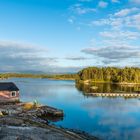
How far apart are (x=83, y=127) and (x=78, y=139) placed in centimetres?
1487

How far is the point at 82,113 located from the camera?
6688cm

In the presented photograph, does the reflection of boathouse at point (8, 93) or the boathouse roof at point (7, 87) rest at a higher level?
the boathouse roof at point (7, 87)

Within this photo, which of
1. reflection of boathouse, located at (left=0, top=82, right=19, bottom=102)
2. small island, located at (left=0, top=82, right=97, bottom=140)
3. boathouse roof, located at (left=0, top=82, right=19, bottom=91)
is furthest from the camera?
boathouse roof, located at (left=0, top=82, right=19, bottom=91)

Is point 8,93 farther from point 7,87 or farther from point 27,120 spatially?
point 27,120

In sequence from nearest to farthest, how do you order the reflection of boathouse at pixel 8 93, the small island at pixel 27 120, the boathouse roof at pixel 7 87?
the small island at pixel 27 120 < the reflection of boathouse at pixel 8 93 < the boathouse roof at pixel 7 87

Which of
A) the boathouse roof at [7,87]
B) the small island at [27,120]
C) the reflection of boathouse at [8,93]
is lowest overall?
the small island at [27,120]

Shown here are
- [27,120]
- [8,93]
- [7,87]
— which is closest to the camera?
[27,120]

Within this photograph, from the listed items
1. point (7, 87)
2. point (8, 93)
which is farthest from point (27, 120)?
point (7, 87)

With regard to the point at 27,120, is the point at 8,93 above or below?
above

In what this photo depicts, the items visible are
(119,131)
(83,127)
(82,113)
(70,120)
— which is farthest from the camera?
(82,113)

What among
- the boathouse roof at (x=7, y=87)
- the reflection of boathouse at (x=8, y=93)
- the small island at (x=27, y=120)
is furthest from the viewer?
the boathouse roof at (x=7, y=87)

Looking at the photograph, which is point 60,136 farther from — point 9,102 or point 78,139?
point 9,102

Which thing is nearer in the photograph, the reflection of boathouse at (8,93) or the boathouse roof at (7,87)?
the reflection of boathouse at (8,93)

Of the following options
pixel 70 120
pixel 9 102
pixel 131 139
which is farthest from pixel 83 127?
pixel 9 102
